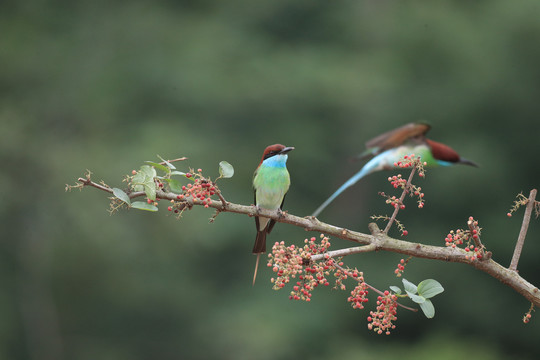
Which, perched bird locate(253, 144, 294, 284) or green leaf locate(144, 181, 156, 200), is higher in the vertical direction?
perched bird locate(253, 144, 294, 284)

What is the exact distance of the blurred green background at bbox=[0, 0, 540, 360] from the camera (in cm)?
1117

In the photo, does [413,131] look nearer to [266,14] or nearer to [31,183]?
[31,183]

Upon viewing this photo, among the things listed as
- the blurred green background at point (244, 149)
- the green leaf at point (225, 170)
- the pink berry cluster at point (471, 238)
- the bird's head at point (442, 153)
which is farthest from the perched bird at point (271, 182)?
the blurred green background at point (244, 149)

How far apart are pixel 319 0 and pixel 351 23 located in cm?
86

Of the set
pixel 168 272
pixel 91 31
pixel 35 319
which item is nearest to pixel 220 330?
pixel 168 272

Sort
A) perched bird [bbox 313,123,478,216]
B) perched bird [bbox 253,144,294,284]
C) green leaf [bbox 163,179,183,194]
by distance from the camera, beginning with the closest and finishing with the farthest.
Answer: green leaf [bbox 163,179,183,194] → perched bird [bbox 253,144,294,284] → perched bird [bbox 313,123,478,216]

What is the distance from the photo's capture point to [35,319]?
11.3 metres

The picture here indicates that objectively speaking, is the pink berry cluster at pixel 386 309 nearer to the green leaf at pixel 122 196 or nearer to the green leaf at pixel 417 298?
the green leaf at pixel 417 298

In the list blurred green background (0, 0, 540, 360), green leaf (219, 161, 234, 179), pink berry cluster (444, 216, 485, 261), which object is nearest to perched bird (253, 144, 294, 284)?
green leaf (219, 161, 234, 179)

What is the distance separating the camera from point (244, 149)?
1202cm

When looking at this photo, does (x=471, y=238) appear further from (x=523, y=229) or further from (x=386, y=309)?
(x=386, y=309)

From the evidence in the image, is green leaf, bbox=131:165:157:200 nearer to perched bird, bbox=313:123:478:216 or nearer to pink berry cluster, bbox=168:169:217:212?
pink berry cluster, bbox=168:169:217:212

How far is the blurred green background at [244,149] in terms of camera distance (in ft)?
36.7

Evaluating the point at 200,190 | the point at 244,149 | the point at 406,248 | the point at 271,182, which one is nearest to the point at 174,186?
the point at 200,190
